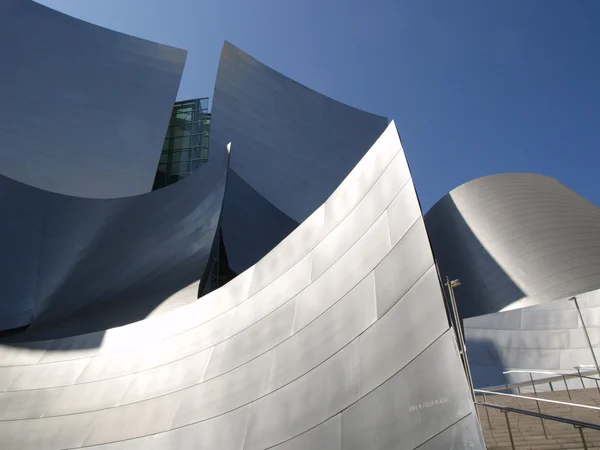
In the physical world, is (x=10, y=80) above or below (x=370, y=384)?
above

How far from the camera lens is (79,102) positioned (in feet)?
38.3

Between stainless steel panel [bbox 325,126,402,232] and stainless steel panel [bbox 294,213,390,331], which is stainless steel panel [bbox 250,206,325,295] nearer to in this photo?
stainless steel panel [bbox 325,126,402,232]

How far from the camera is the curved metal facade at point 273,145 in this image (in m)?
11.5

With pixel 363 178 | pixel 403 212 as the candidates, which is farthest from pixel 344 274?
pixel 363 178

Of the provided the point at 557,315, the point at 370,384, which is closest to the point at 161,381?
the point at 370,384

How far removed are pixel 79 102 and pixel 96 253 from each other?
5312 mm

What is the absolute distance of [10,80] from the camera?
11.2m

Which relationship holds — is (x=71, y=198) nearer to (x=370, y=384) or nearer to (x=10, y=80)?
(x=10, y=80)

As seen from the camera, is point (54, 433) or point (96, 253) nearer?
point (54, 433)

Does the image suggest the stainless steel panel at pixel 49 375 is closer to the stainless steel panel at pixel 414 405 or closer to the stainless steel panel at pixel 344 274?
the stainless steel panel at pixel 344 274

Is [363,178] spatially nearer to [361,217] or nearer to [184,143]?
[361,217]

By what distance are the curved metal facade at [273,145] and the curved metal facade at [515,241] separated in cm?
405

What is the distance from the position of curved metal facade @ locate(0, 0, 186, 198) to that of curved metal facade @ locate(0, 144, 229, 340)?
139 cm

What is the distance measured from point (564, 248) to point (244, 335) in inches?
337
